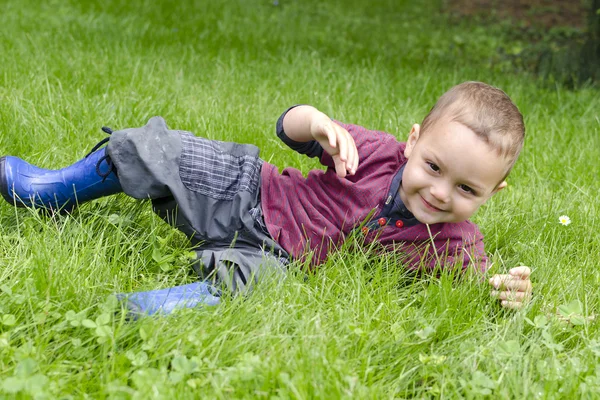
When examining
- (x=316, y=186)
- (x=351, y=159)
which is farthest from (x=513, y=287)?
(x=316, y=186)

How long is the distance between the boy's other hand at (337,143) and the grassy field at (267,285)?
345 millimetres

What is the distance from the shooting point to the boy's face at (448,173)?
2248mm

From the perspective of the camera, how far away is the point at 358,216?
8.23 feet

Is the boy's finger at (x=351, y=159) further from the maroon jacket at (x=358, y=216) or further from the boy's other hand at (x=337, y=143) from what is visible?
the maroon jacket at (x=358, y=216)

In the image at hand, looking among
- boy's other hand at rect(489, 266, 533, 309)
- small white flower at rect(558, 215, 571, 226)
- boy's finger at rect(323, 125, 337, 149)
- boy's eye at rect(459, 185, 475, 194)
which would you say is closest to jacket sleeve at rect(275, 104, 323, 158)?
boy's finger at rect(323, 125, 337, 149)

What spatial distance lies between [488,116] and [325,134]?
0.53 meters

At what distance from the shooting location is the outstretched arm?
7.39ft

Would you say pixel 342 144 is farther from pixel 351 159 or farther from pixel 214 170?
pixel 214 170

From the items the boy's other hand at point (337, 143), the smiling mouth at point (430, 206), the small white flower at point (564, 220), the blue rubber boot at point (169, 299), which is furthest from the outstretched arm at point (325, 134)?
the small white flower at point (564, 220)

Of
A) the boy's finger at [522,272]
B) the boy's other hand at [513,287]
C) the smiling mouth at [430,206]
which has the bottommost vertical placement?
the boy's other hand at [513,287]

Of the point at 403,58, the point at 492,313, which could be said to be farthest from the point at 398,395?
the point at 403,58

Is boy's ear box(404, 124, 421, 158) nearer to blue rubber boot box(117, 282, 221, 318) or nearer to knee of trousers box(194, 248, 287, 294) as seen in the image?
knee of trousers box(194, 248, 287, 294)

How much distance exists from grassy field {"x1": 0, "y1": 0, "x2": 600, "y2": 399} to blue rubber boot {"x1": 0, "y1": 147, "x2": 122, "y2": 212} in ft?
0.24

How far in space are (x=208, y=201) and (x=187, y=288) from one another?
415 millimetres
